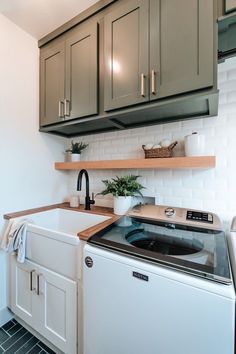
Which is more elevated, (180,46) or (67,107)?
(180,46)

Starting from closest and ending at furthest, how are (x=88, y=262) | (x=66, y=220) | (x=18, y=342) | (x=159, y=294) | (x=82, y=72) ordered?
(x=159, y=294) < (x=88, y=262) < (x=18, y=342) < (x=82, y=72) < (x=66, y=220)

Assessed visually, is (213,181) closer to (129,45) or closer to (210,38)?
(210,38)

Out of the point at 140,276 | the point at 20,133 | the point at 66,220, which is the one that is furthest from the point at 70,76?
the point at 140,276

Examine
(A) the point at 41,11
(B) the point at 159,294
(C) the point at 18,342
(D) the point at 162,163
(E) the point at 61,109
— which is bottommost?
(C) the point at 18,342

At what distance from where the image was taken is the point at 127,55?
1.17 m

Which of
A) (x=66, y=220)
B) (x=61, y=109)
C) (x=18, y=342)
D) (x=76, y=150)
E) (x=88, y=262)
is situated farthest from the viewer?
(x=76, y=150)

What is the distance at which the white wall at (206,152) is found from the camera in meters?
1.20

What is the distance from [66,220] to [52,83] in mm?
1294

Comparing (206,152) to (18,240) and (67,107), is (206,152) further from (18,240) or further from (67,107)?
(18,240)

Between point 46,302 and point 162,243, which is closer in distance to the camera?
point 162,243

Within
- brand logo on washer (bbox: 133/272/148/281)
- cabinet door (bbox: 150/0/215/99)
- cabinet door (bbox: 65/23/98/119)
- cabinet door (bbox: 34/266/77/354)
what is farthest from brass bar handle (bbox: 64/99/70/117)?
brand logo on washer (bbox: 133/272/148/281)

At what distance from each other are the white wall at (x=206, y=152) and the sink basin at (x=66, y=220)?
20.0 inches

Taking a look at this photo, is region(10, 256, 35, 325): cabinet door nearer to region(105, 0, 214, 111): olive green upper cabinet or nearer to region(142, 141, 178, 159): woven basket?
region(142, 141, 178, 159): woven basket

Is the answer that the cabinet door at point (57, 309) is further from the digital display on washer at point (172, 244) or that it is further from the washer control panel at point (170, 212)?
the washer control panel at point (170, 212)
